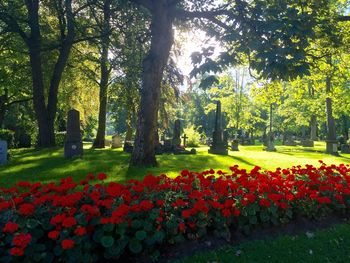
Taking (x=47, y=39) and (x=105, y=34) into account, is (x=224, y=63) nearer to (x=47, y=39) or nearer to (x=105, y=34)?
(x=105, y=34)

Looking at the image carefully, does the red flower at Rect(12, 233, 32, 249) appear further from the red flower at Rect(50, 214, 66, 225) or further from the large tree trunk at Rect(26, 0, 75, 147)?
the large tree trunk at Rect(26, 0, 75, 147)

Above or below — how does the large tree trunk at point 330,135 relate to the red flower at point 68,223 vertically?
above

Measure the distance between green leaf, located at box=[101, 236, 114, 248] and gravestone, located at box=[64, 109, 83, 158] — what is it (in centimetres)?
1094

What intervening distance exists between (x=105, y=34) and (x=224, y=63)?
12.0 meters

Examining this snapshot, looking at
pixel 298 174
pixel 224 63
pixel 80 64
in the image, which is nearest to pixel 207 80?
pixel 224 63

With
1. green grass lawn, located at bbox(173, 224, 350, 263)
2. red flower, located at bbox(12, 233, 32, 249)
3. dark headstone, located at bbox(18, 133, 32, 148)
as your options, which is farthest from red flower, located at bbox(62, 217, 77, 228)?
dark headstone, located at bbox(18, 133, 32, 148)

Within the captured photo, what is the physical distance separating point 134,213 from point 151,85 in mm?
7743

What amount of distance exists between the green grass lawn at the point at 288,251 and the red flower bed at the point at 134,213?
0.30 metres

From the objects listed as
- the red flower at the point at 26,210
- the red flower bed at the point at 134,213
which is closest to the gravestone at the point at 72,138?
the red flower bed at the point at 134,213

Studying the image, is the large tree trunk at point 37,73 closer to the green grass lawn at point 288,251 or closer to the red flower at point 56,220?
the red flower at point 56,220

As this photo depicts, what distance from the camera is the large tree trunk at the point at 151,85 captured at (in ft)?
38.5

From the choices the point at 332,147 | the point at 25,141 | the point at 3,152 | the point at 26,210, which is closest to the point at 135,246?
the point at 26,210

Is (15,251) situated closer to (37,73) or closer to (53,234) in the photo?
(53,234)

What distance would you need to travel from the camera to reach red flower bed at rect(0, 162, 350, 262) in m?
4.10
